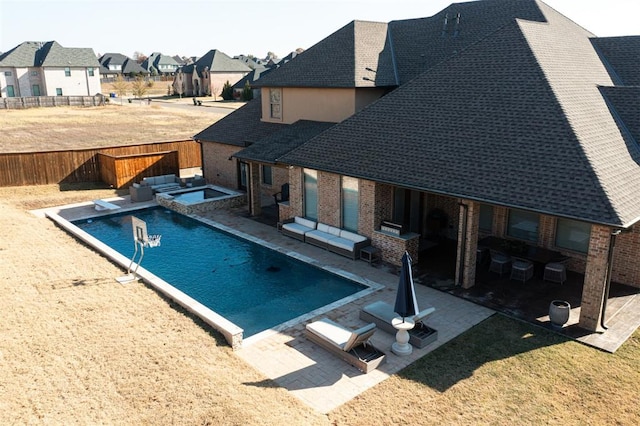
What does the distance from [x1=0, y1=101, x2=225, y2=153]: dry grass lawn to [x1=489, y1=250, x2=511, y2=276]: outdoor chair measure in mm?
34439

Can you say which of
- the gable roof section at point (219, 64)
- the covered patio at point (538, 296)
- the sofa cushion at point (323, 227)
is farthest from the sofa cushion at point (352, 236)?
the gable roof section at point (219, 64)

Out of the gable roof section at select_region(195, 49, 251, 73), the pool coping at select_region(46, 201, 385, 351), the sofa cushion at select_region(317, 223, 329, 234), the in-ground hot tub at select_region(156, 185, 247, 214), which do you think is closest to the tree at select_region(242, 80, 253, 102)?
the gable roof section at select_region(195, 49, 251, 73)

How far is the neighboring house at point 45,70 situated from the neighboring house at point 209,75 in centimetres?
1997

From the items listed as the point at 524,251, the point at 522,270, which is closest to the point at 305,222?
the point at 524,251

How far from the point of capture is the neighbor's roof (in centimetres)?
8456

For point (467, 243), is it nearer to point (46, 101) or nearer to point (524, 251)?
point (524, 251)

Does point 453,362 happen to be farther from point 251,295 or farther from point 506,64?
point 506,64

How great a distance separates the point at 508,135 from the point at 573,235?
4307mm

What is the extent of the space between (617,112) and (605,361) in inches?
369

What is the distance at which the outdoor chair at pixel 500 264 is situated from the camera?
16297 mm

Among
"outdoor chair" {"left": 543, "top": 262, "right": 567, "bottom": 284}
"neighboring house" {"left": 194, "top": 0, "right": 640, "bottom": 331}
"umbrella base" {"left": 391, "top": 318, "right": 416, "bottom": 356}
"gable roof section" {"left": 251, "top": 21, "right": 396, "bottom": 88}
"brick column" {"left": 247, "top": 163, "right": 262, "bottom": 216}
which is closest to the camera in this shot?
"umbrella base" {"left": 391, "top": 318, "right": 416, "bottom": 356}

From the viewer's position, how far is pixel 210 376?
1030 centimetres

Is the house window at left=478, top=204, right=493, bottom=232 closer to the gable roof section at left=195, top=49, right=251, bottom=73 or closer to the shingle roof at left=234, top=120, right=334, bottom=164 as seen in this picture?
the shingle roof at left=234, top=120, right=334, bottom=164

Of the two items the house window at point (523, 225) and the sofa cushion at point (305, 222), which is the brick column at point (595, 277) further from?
the sofa cushion at point (305, 222)
